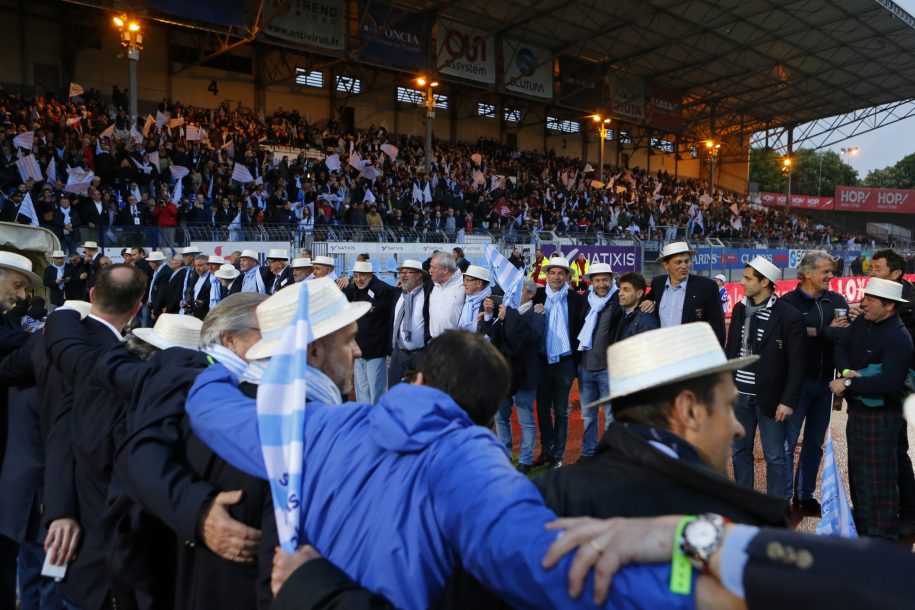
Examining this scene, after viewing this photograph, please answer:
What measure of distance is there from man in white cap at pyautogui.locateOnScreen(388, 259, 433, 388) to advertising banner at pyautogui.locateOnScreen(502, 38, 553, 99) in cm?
2313

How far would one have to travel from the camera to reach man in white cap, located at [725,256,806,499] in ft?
14.9

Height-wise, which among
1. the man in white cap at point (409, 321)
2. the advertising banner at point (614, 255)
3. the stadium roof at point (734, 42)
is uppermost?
the stadium roof at point (734, 42)

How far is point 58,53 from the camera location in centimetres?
2167

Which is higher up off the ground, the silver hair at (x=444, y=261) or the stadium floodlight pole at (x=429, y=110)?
the stadium floodlight pole at (x=429, y=110)

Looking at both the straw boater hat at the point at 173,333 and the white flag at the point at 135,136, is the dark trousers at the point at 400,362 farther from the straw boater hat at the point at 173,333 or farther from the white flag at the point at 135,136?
the white flag at the point at 135,136

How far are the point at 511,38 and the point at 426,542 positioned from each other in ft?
95.4

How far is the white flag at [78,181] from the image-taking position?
13.4m

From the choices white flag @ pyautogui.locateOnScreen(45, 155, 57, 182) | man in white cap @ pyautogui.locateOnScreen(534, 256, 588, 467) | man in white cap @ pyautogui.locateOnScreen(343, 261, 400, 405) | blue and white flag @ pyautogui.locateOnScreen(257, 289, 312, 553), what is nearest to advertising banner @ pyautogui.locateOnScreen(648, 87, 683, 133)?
white flag @ pyautogui.locateOnScreen(45, 155, 57, 182)

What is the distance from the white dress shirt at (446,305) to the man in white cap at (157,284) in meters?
5.67

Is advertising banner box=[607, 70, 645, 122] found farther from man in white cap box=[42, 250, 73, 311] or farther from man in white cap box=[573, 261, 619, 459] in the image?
man in white cap box=[573, 261, 619, 459]

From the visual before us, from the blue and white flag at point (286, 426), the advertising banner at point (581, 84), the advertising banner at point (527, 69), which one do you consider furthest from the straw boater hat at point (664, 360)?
the advertising banner at point (581, 84)

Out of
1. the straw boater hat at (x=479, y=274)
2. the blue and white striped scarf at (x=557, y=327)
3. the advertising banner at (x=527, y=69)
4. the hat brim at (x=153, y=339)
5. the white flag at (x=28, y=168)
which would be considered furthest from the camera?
the advertising banner at (x=527, y=69)

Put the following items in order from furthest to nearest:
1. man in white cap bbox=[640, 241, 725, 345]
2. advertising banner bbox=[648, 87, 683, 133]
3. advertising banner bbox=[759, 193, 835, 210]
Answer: advertising banner bbox=[759, 193, 835, 210] < advertising banner bbox=[648, 87, 683, 133] < man in white cap bbox=[640, 241, 725, 345]

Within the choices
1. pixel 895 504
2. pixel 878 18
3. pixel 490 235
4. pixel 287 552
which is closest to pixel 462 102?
pixel 490 235
